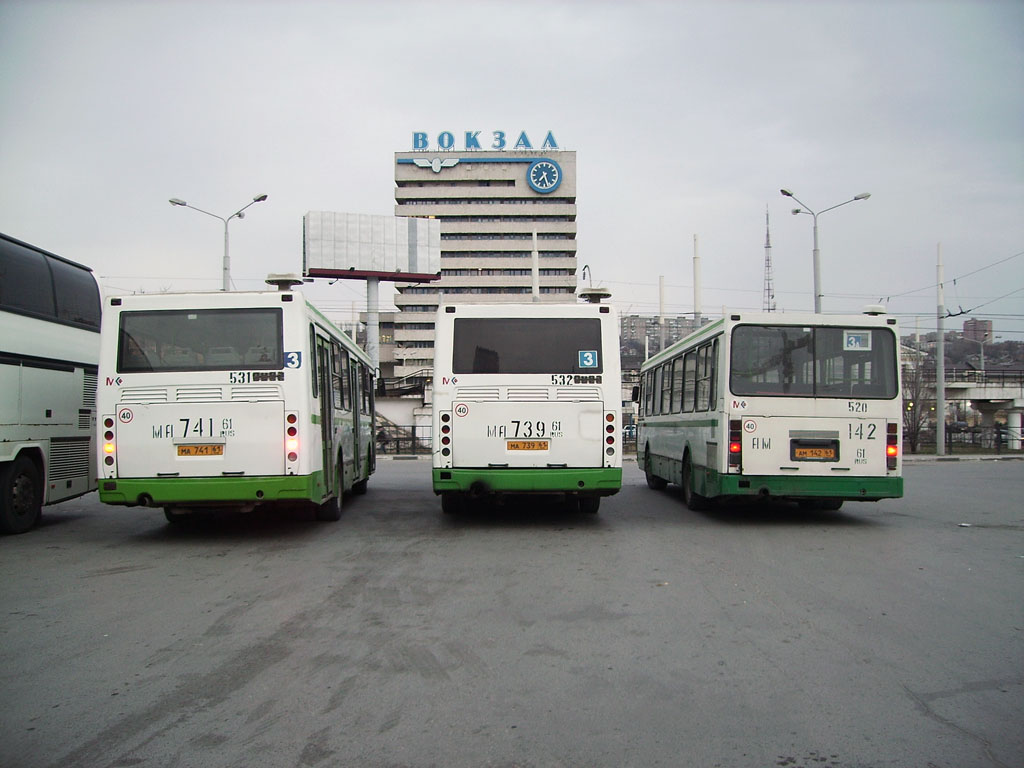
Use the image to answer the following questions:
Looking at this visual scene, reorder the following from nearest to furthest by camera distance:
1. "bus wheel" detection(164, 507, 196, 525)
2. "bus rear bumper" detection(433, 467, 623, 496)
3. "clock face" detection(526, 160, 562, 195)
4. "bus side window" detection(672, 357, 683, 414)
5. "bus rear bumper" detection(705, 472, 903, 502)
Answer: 1. "bus wheel" detection(164, 507, 196, 525)
2. "bus rear bumper" detection(433, 467, 623, 496)
3. "bus rear bumper" detection(705, 472, 903, 502)
4. "bus side window" detection(672, 357, 683, 414)
5. "clock face" detection(526, 160, 562, 195)

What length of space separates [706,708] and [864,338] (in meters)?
8.98

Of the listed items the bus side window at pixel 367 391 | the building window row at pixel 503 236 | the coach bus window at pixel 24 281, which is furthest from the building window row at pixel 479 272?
the coach bus window at pixel 24 281

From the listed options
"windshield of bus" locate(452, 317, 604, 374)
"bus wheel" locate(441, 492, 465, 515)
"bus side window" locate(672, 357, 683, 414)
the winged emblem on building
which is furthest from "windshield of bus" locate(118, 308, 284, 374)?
the winged emblem on building

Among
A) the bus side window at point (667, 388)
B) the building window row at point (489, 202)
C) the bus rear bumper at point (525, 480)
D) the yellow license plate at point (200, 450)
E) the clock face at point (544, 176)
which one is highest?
the clock face at point (544, 176)

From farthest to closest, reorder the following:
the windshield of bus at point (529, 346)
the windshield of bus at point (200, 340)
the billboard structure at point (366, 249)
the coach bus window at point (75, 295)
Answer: the billboard structure at point (366, 249), the coach bus window at point (75, 295), the windshield of bus at point (529, 346), the windshield of bus at point (200, 340)

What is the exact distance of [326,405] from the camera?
11.4 meters

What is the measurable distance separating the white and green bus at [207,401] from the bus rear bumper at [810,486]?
591 cm

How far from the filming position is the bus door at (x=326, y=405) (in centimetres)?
1095

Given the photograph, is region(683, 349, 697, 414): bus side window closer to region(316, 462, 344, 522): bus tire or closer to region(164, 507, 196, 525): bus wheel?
region(316, 462, 344, 522): bus tire

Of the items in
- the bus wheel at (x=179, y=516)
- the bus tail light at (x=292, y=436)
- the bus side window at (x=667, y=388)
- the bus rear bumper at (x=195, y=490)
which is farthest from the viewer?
the bus side window at (x=667, y=388)

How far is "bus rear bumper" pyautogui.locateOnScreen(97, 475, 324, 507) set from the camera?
964cm

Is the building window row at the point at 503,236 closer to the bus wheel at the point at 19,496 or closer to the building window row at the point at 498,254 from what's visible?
the building window row at the point at 498,254

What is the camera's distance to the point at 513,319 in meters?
11.5

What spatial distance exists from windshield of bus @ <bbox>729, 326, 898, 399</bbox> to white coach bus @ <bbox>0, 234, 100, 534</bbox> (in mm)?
9633
